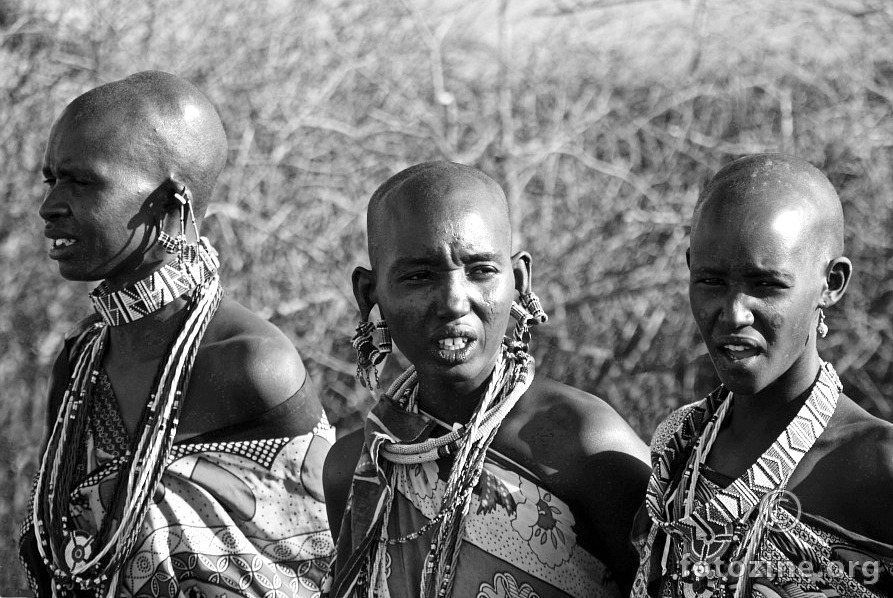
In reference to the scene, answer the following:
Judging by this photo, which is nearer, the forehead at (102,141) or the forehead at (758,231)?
the forehead at (758,231)

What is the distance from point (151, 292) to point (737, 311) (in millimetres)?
1790

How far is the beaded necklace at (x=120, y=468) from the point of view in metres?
3.34

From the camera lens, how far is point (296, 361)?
356cm

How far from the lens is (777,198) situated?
2566 mm

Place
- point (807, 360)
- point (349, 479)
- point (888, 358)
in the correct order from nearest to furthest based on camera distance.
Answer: point (807, 360)
point (349, 479)
point (888, 358)

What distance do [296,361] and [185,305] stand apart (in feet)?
1.23

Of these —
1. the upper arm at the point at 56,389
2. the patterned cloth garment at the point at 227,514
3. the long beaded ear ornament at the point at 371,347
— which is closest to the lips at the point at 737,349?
the long beaded ear ornament at the point at 371,347

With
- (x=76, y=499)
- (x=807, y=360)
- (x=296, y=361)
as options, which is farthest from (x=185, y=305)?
(x=807, y=360)

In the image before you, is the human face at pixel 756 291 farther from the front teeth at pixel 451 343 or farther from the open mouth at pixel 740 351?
the front teeth at pixel 451 343

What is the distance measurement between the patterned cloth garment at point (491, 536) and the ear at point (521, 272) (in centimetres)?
38

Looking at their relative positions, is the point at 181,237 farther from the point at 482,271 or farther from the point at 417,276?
the point at 482,271

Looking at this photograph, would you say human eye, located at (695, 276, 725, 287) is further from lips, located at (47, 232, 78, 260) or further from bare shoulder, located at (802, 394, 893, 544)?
lips, located at (47, 232, 78, 260)

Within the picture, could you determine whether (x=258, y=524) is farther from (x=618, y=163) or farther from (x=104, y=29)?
(x=618, y=163)

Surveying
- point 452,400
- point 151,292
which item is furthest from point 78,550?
point 452,400
